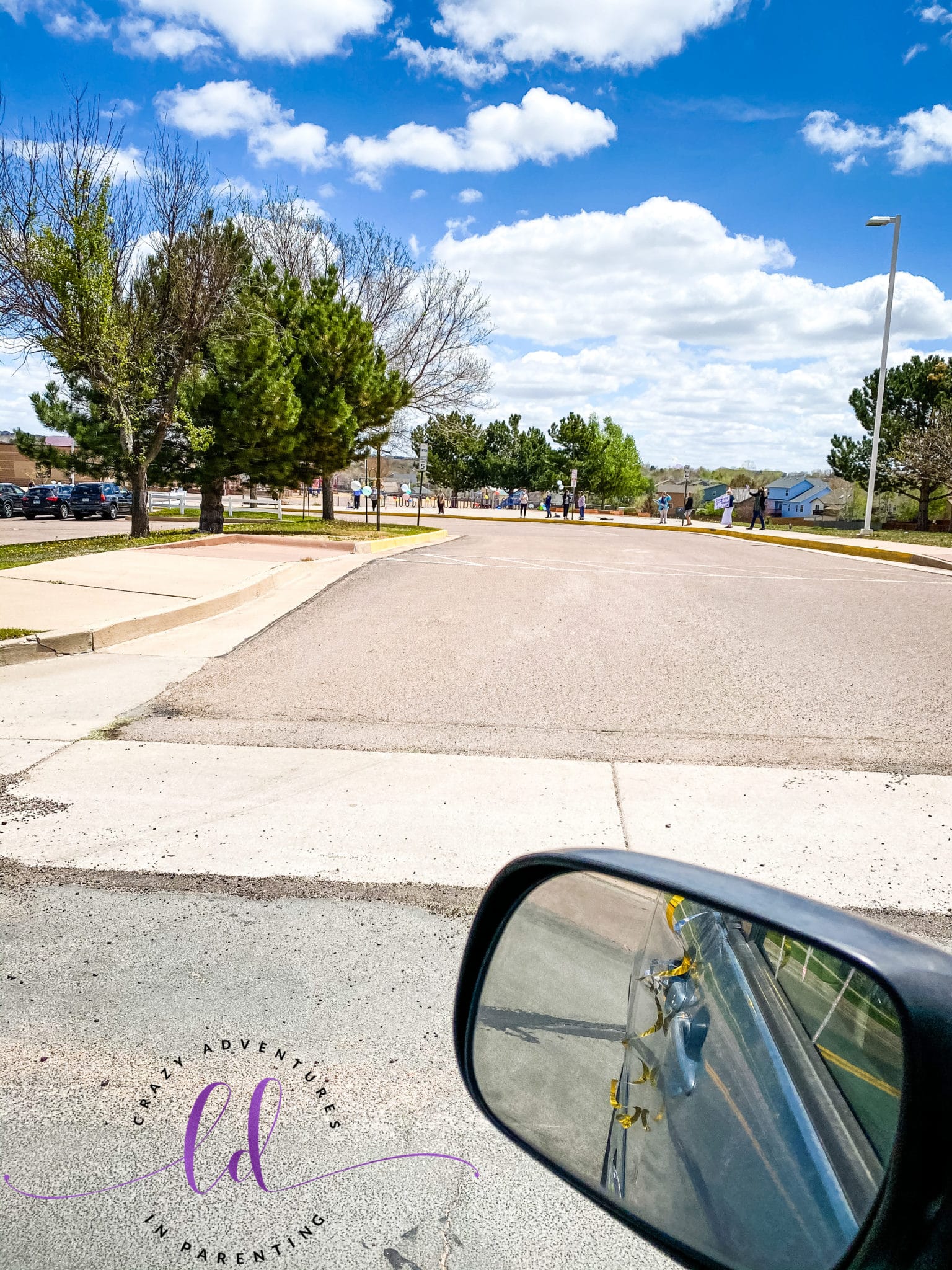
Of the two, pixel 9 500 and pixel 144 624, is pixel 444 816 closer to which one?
pixel 144 624

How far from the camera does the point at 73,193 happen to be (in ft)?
54.5

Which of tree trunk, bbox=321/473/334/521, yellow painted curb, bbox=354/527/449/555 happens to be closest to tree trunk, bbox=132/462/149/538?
yellow painted curb, bbox=354/527/449/555

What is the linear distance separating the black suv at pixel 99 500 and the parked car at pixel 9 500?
2.13 m

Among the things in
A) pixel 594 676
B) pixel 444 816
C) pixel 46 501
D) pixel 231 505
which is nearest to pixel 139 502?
pixel 594 676

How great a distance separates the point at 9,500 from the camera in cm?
3709

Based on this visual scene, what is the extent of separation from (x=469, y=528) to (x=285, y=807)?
28255 millimetres

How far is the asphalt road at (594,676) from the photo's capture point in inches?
230

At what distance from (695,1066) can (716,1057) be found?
4 cm

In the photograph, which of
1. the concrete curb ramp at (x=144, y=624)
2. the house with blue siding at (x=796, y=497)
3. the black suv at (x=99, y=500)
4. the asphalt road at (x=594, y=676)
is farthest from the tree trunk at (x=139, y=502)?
the house with blue siding at (x=796, y=497)

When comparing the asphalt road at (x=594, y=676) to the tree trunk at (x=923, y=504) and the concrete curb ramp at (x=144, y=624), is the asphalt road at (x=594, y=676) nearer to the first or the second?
the concrete curb ramp at (x=144, y=624)

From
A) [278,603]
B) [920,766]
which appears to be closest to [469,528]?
[278,603]

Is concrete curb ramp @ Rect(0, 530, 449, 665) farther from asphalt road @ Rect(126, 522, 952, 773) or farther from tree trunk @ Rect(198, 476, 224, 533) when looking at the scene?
tree trunk @ Rect(198, 476, 224, 533)

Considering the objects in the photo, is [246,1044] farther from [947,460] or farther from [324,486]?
[947,460]

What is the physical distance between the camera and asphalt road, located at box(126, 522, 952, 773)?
19.2ft
